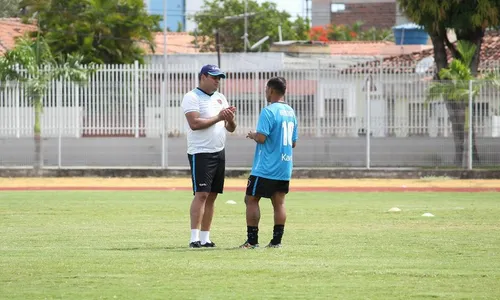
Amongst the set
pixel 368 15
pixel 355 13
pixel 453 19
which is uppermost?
pixel 355 13

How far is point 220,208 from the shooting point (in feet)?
63.8

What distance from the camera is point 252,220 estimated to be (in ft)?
39.8

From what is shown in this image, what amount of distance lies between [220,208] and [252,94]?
12.8 meters

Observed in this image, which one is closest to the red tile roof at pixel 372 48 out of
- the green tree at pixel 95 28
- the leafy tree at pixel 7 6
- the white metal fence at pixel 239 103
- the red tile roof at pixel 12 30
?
the green tree at pixel 95 28

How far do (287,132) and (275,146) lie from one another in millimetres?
205

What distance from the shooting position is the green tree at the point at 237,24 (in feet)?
254

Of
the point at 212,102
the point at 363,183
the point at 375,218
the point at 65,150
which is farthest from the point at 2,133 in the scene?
the point at 212,102

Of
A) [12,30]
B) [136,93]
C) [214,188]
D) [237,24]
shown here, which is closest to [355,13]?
[237,24]

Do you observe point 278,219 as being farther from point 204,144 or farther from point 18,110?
point 18,110

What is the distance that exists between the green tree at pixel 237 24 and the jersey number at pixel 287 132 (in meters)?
63.7

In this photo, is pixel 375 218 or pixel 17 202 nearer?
pixel 375 218

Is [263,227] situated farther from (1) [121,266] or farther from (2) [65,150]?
(2) [65,150]

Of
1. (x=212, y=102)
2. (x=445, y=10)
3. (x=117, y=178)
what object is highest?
(x=445, y=10)

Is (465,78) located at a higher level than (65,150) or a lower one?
higher
